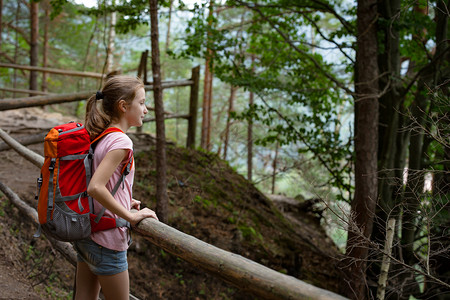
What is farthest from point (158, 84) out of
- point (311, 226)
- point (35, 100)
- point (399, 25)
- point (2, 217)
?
point (311, 226)

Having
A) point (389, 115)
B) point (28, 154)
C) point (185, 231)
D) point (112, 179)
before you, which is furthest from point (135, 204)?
point (389, 115)

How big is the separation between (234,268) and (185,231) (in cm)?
443

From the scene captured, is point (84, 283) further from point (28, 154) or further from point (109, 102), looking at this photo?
point (28, 154)

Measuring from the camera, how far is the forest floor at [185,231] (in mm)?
4121

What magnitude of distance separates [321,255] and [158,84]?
4.62 metres

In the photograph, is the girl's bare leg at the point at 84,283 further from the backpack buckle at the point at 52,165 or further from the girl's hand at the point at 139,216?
the backpack buckle at the point at 52,165

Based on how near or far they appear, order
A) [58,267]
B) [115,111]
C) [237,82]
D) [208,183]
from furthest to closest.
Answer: [208,183], [237,82], [58,267], [115,111]

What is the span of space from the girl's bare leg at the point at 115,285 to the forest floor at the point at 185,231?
161 centimetres

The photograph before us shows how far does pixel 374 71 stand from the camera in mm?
5523

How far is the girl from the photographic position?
6.00 ft

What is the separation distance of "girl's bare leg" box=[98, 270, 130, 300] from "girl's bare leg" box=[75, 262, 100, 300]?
27 centimetres

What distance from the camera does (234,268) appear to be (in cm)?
158

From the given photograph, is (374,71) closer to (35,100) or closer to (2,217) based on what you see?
(35,100)

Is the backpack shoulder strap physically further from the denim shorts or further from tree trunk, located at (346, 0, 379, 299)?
tree trunk, located at (346, 0, 379, 299)
